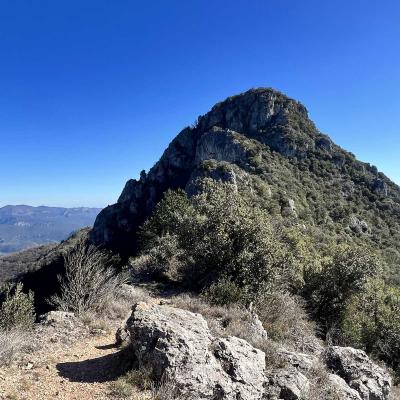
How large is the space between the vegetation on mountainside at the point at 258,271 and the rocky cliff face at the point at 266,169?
1426 inches

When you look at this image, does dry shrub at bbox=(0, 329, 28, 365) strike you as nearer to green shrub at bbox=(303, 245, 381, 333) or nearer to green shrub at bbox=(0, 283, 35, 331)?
green shrub at bbox=(0, 283, 35, 331)

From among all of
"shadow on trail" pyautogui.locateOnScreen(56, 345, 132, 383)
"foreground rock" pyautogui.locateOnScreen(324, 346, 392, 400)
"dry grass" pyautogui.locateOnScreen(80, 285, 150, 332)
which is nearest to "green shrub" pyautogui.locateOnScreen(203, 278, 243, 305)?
"dry grass" pyautogui.locateOnScreen(80, 285, 150, 332)

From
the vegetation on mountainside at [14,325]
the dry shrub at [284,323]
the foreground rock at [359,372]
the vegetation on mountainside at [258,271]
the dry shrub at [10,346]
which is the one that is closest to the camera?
the dry shrub at [10,346]

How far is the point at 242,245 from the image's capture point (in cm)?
1722

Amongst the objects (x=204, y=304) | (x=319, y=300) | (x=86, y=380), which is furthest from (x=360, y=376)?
(x=319, y=300)

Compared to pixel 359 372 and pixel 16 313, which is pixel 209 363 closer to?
pixel 359 372

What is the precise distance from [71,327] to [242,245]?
8.84 metres

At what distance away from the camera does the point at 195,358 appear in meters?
7.45

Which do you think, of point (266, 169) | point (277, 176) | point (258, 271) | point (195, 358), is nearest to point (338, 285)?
point (258, 271)

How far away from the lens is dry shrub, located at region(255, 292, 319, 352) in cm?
1271

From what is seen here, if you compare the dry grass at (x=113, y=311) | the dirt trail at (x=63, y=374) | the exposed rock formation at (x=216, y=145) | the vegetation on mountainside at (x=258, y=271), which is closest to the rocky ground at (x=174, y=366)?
the dirt trail at (x=63, y=374)

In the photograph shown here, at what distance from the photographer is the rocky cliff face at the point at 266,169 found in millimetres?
68438

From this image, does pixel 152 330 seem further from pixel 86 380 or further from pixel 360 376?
pixel 360 376

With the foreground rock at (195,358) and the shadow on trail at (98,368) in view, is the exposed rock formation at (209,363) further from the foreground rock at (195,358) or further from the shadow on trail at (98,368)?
the shadow on trail at (98,368)
